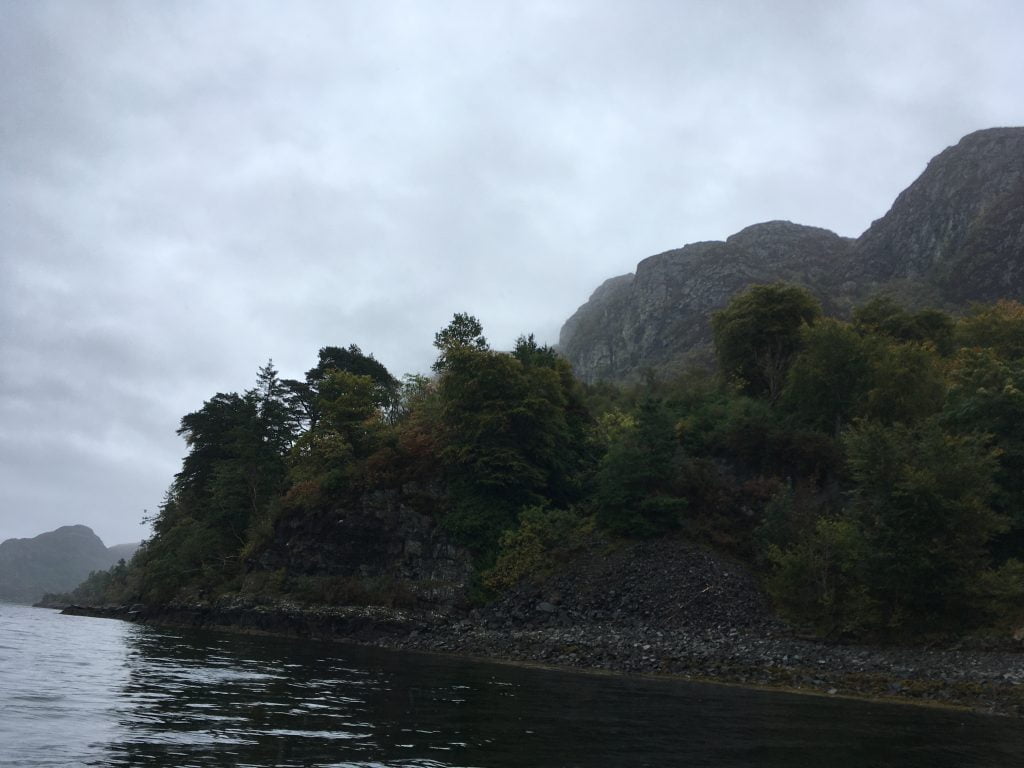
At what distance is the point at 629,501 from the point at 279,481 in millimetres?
31334

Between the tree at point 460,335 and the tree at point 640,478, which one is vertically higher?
the tree at point 460,335

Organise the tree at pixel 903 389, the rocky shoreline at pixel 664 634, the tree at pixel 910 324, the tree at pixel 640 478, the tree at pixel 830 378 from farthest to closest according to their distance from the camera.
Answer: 1. the tree at pixel 910 324
2. the tree at pixel 830 378
3. the tree at pixel 903 389
4. the tree at pixel 640 478
5. the rocky shoreline at pixel 664 634

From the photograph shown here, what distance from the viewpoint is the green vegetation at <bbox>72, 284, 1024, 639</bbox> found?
92.6 ft

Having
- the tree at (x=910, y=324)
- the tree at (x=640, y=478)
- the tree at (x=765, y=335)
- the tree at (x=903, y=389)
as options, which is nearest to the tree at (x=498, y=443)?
the tree at (x=640, y=478)

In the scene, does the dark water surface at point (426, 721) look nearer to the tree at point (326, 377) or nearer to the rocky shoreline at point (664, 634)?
the rocky shoreline at point (664, 634)

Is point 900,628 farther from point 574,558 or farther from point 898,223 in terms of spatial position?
point 898,223

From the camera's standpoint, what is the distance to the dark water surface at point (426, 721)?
10.7m

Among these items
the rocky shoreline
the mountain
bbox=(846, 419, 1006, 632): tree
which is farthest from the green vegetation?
the mountain

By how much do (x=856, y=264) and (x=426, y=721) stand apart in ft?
459

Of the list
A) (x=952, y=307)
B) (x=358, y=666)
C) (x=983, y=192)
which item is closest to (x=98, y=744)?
(x=358, y=666)

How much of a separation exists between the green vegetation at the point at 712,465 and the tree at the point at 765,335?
0.16 meters

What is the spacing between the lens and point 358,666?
25.5m

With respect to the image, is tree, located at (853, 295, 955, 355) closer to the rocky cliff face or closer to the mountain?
the rocky cliff face

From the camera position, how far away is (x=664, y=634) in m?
31.5
